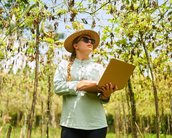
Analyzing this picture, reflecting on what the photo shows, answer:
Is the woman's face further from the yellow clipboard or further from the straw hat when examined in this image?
the yellow clipboard

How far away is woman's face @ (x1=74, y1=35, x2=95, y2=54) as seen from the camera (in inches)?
128

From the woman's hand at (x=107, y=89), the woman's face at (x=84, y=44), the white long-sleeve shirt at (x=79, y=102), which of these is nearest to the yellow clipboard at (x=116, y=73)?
the woman's hand at (x=107, y=89)

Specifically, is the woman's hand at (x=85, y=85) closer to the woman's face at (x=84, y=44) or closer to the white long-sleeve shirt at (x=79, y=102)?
the white long-sleeve shirt at (x=79, y=102)

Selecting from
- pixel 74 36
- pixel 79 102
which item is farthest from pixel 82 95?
pixel 74 36

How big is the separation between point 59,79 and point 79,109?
0.32 m

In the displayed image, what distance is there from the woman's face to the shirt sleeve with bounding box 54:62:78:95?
203mm

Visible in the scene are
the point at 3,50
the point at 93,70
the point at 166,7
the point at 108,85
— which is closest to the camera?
the point at 108,85

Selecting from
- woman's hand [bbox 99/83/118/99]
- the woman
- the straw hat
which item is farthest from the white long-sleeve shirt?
the straw hat

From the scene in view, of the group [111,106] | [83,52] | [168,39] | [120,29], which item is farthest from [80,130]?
[111,106]

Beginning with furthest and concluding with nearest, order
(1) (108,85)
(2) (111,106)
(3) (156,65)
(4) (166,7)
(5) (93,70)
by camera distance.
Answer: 1. (2) (111,106)
2. (3) (156,65)
3. (4) (166,7)
4. (5) (93,70)
5. (1) (108,85)

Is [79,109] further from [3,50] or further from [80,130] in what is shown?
[3,50]

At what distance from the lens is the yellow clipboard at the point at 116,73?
116 inches

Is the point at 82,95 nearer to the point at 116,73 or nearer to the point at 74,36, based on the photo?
the point at 116,73

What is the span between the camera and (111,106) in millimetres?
33281
